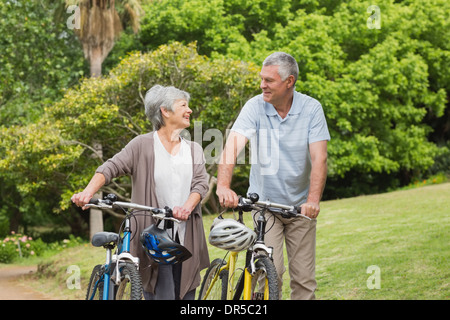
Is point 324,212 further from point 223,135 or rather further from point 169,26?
point 169,26

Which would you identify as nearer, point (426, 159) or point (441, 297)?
point (441, 297)

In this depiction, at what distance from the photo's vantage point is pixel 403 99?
2814cm

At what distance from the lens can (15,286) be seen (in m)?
15.5

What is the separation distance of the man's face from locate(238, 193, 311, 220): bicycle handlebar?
0.75 m

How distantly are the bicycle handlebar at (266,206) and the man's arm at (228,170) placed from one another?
0.26 ft

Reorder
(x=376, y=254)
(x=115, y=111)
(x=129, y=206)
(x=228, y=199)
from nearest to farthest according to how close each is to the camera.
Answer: (x=228, y=199) < (x=129, y=206) < (x=376, y=254) < (x=115, y=111)

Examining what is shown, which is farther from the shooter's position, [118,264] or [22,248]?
[22,248]

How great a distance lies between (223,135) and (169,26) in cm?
668

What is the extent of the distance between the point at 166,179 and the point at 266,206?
32.7 inches

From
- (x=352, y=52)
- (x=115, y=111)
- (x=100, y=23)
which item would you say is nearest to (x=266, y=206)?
(x=115, y=111)

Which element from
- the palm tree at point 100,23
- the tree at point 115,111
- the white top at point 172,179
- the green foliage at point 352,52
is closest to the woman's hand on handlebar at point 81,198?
the white top at point 172,179

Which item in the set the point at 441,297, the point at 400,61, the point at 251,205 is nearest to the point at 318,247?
the point at 441,297

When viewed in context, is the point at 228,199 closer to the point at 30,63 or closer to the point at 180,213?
the point at 180,213

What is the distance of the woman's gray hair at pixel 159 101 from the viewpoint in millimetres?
4676
